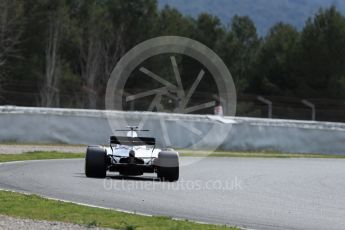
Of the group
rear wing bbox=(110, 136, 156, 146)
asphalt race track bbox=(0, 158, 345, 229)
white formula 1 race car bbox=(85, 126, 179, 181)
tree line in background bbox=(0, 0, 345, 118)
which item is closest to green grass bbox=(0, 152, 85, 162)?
asphalt race track bbox=(0, 158, 345, 229)

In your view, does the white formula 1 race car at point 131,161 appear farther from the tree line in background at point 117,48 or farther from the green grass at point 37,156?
the tree line in background at point 117,48

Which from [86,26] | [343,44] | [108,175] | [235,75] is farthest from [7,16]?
[108,175]

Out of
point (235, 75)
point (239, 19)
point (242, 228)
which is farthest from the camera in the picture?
point (239, 19)

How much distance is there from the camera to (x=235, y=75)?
56.2 meters

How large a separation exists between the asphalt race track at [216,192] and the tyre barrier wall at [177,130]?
8719 mm

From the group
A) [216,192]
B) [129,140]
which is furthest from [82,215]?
[129,140]

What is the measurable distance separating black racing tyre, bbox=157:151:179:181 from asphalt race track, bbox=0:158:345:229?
267 mm

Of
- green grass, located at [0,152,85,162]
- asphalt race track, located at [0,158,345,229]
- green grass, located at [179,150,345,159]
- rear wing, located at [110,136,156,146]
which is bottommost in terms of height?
asphalt race track, located at [0,158,345,229]

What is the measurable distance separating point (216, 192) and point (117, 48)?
4225 centimetres

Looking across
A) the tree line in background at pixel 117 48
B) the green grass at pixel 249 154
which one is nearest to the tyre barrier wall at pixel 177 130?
the green grass at pixel 249 154

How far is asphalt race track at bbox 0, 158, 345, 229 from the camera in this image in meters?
10.9

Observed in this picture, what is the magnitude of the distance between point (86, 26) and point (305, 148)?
29.6 m

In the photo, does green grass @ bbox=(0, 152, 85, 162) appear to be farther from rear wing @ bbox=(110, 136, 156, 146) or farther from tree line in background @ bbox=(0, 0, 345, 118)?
tree line in background @ bbox=(0, 0, 345, 118)

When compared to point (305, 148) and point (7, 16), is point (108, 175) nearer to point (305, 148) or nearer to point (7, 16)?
point (305, 148)
